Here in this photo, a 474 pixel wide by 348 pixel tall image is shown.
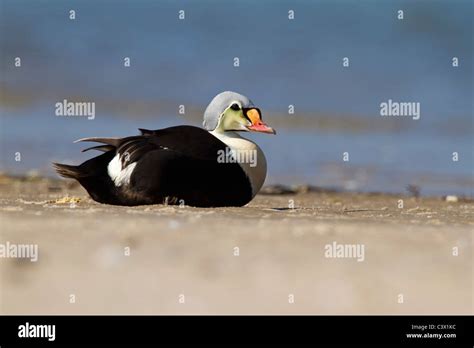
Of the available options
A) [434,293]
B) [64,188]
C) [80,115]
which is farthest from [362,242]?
[80,115]

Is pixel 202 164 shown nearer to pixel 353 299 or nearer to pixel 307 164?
pixel 353 299

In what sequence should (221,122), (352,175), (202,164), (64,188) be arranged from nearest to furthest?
(202,164) → (221,122) → (64,188) → (352,175)

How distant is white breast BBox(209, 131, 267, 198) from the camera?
7.05 m

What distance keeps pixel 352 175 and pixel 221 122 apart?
6.43 meters

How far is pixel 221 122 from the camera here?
7.48m
